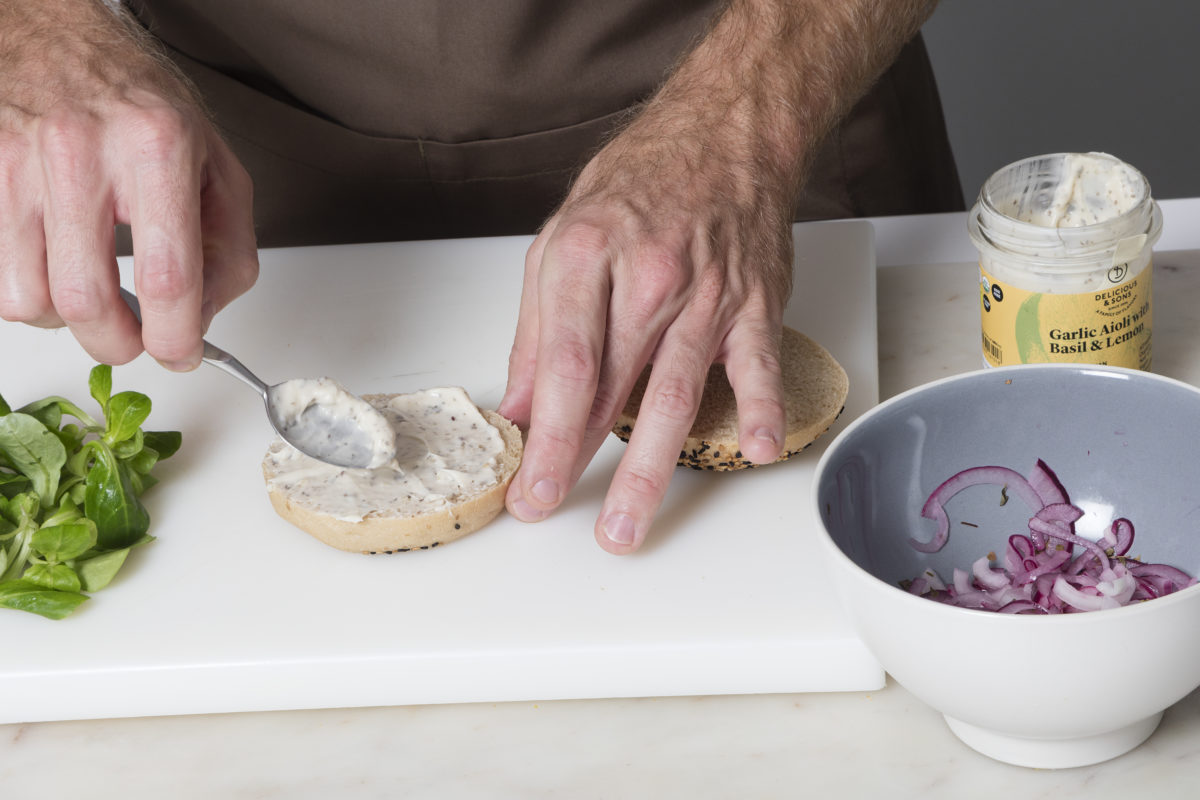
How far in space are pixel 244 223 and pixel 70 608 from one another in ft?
1.44

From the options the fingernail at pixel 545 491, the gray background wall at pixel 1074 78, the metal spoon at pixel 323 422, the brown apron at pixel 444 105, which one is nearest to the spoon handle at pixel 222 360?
the metal spoon at pixel 323 422

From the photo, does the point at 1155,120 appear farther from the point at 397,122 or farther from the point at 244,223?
the point at 244,223

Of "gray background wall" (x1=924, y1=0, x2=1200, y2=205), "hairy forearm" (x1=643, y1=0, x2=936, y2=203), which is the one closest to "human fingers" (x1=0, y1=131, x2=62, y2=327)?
"hairy forearm" (x1=643, y1=0, x2=936, y2=203)

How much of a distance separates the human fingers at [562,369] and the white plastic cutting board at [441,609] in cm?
6

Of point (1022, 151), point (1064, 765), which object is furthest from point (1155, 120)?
point (1064, 765)

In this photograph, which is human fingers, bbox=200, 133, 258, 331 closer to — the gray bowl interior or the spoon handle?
the spoon handle

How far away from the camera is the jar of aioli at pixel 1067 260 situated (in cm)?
108

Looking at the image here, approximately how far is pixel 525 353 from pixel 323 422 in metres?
0.21

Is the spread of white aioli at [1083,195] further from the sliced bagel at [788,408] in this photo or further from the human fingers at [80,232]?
the human fingers at [80,232]

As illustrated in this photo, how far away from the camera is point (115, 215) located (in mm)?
1242

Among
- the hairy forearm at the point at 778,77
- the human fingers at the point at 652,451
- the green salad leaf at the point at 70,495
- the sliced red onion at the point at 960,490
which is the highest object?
the hairy forearm at the point at 778,77

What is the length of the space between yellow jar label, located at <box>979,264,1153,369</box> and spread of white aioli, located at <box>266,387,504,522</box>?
0.48 metres

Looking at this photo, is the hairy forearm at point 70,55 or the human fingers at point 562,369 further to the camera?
the hairy forearm at point 70,55

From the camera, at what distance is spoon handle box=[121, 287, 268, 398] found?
1.26 m
